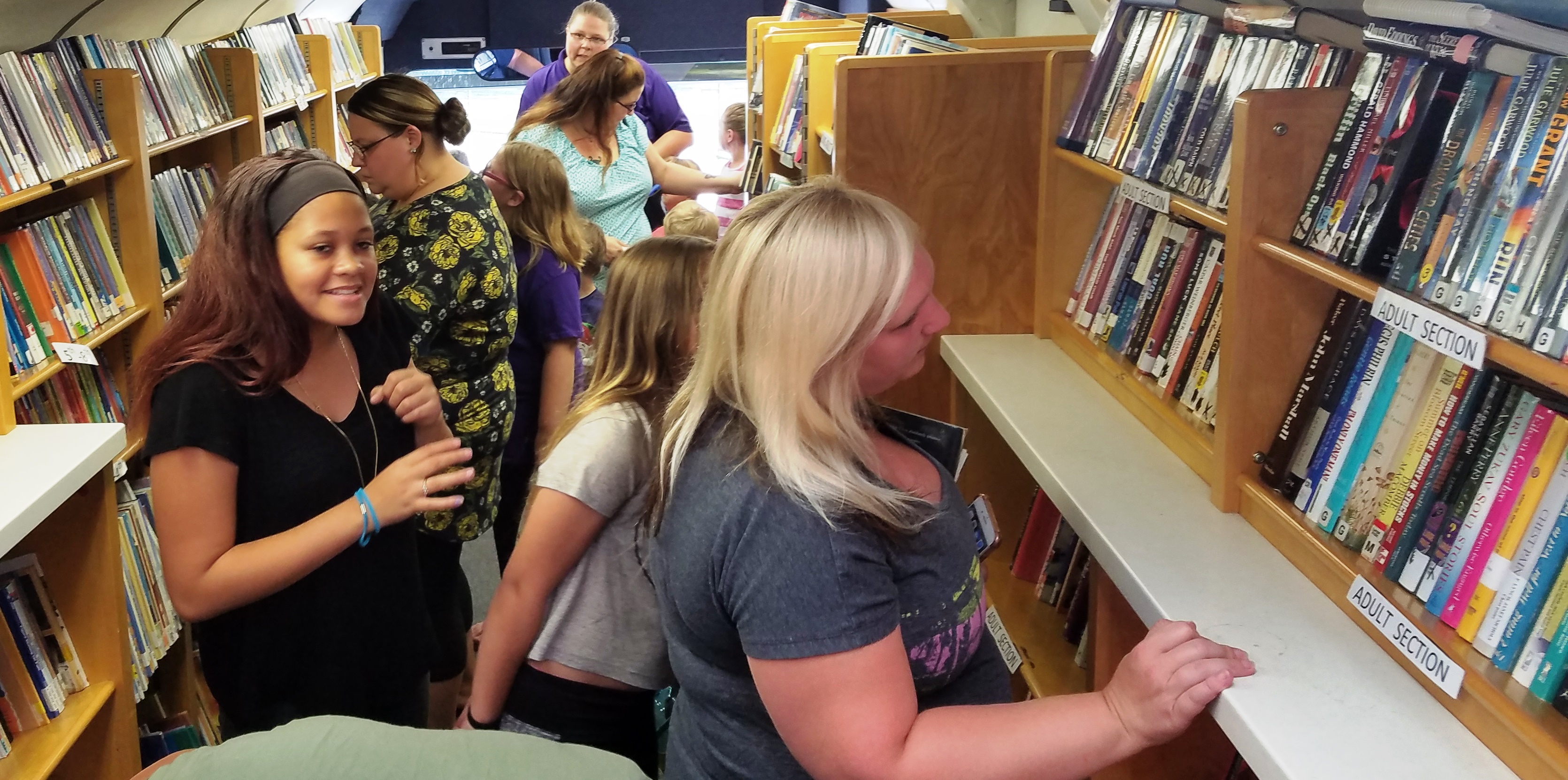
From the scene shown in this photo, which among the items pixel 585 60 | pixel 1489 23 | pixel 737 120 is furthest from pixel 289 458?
pixel 737 120

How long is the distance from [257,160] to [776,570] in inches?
42.1

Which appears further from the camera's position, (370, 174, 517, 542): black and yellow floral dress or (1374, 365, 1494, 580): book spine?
(370, 174, 517, 542): black and yellow floral dress

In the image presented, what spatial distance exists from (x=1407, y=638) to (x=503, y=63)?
26.2 feet

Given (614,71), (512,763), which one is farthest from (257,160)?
(614,71)

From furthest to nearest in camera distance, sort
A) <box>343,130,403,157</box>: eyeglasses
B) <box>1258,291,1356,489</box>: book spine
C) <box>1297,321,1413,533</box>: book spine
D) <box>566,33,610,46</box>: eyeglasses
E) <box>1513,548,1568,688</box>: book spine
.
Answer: <box>566,33,610,46</box>: eyeglasses < <box>343,130,403,157</box>: eyeglasses < <box>1258,291,1356,489</box>: book spine < <box>1297,321,1413,533</box>: book spine < <box>1513,548,1568,688</box>: book spine

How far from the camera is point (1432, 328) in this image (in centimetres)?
110

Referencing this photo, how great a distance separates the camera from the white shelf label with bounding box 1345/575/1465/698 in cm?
108

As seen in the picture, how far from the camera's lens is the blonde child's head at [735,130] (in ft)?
19.3

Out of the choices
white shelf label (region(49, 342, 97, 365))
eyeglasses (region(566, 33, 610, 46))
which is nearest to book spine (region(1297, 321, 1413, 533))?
white shelf label (region(49, 342, 97, 365))

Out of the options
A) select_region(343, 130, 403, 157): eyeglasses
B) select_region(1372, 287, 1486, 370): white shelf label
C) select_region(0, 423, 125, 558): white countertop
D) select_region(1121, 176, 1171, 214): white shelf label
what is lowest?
select_region(0, 423, 125, 558): white countertop

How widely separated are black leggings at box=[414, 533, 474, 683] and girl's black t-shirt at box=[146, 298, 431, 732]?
439 millimetres

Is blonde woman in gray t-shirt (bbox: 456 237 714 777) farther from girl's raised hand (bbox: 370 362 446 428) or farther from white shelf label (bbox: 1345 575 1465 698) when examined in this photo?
white shelf label (bbox: 1345 575 1465 698)

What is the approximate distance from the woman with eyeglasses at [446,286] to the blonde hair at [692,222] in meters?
0.69

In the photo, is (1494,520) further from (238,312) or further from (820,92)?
(820,92)
